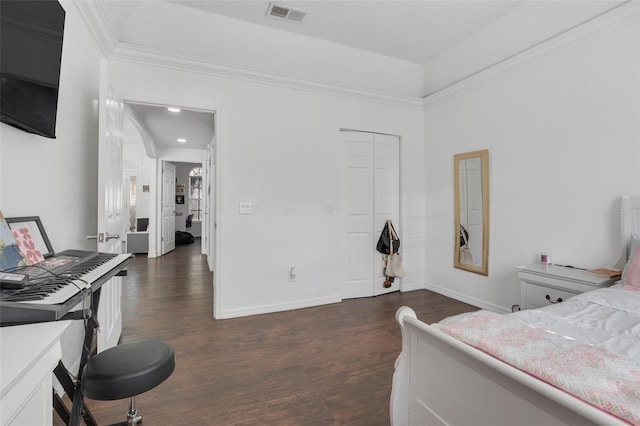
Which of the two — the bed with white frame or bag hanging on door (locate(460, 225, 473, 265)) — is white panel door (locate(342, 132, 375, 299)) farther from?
the bed with white frame

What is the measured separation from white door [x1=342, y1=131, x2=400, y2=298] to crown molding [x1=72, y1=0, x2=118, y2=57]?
254cm

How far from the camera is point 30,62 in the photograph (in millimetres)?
1363

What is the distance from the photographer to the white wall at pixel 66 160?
145 centimetres

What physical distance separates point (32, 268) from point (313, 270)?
Answer: 277 centimetres

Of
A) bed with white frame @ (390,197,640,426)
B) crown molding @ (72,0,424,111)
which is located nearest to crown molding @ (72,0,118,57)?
crown molding @ (72,0,424,111)

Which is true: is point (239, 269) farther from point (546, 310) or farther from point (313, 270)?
point (546, 310)

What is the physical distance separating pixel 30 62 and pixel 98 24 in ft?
4.43

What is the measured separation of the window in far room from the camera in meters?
10.9

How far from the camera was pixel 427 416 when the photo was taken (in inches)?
52.2

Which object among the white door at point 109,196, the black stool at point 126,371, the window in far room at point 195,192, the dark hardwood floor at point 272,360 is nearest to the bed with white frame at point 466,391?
the dark hardwood floor at point 272,360

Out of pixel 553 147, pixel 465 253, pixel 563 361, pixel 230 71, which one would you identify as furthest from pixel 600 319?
pixel 230 71


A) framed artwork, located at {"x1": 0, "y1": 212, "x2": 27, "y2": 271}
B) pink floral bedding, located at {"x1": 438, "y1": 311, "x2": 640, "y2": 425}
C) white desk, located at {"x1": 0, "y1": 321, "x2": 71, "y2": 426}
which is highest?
framed artwork, located at {"x1": 0, "y1": 212, "x2": 27, "y2": 271}

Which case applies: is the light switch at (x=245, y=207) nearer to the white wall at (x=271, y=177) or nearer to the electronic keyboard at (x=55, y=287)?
the white wall at (x=271, y=177)

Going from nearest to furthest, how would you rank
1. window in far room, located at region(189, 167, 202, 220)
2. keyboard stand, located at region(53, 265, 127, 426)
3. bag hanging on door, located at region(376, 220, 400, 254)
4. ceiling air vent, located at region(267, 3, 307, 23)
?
keyboard stand, located at region(53, 265, 127, 426) → ceiling air vent, located at region(267, 3, 307, 23) → bag hanging on door, located at region(376, 220, 400, 254) → window in far room, located at region(189, 167, 202, 220)
